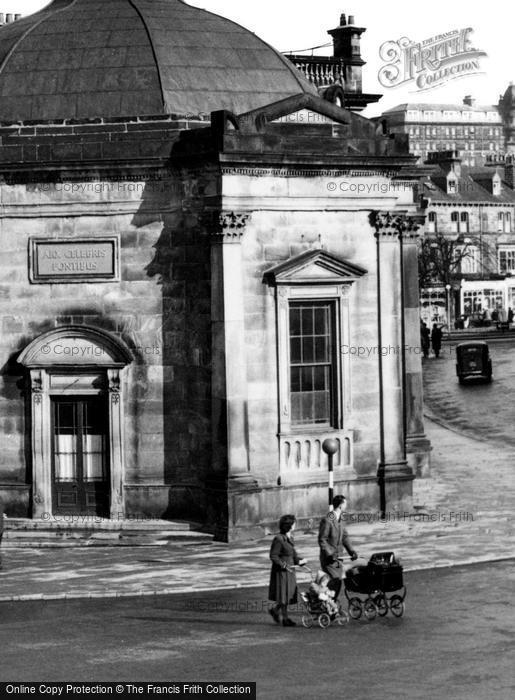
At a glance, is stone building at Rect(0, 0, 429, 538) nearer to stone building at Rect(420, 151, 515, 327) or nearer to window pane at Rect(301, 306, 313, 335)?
window pane at Rect(301, 306, 313, 335)

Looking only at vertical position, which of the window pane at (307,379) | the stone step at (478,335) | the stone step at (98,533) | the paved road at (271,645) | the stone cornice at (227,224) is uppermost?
the stone step at (478,335)

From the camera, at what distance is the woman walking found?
23.4 m

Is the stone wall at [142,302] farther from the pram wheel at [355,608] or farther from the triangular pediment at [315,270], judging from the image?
the pram wheel at [355,608]

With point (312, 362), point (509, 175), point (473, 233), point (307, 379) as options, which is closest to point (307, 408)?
point (307, 379)

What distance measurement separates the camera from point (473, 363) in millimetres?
69188

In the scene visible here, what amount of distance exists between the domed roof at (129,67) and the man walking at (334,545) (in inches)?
496

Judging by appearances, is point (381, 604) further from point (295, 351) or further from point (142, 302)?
point (142, 302)

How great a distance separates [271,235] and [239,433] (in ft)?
12.9

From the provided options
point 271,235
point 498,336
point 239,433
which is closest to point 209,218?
point 271,235

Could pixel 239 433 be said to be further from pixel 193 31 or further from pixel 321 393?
pixel 193 31

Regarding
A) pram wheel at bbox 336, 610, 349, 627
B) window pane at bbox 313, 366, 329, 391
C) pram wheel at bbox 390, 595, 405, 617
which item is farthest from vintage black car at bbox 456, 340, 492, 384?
pram wheel at bbox 336, 610, 349, 627

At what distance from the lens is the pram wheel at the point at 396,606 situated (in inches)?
938

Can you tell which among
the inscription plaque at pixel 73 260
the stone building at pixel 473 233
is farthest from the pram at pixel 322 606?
the stone building at pixel 473 233

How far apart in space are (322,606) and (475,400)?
38.5 metres
